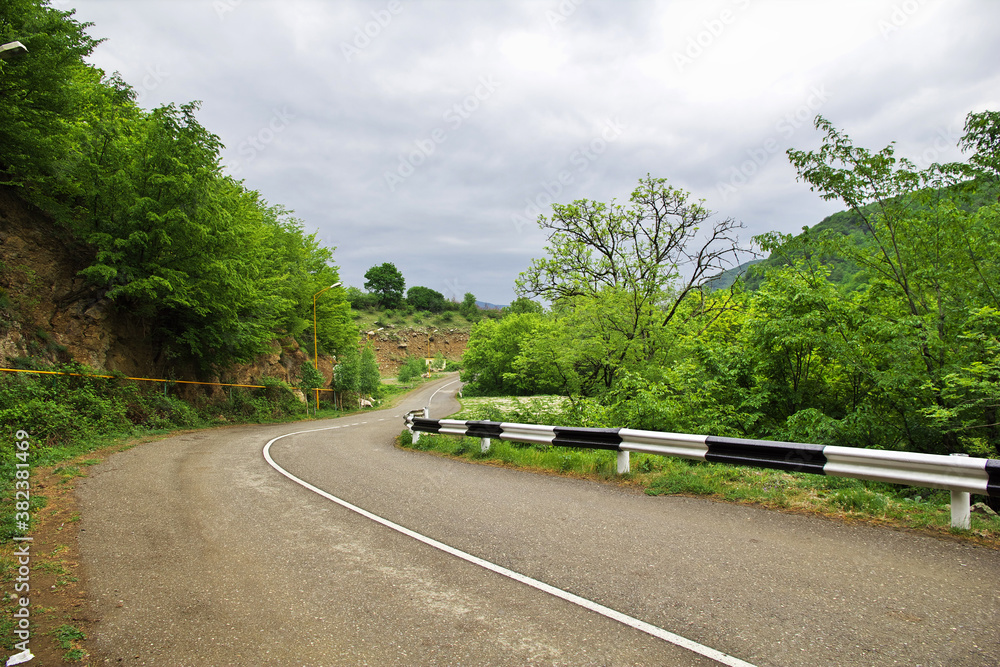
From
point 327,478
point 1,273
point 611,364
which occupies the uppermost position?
point 1,273

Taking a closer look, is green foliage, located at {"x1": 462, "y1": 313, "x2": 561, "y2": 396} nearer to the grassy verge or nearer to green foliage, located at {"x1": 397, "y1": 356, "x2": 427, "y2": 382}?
green foliage, located at {"x1": 397, "y1": 356, "x2": 427, "y2": 382}

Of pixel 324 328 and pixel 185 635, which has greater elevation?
pixel 324 328

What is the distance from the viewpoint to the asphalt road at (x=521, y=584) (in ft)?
10.3

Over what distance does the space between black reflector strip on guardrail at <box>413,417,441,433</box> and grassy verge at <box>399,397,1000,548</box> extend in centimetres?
193

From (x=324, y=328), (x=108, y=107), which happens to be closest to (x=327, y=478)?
(x=108, y=107)

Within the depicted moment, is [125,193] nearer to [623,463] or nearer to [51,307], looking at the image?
[51,307]

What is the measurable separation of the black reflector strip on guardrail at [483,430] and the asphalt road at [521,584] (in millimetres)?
3721

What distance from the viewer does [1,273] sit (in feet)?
45.7

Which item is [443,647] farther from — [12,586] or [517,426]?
[517,426]

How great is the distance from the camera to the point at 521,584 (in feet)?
13.5

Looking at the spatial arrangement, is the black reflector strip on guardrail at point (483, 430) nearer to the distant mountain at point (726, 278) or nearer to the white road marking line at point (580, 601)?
the white road marking line at point (580, 601)

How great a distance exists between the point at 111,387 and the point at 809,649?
1978cm

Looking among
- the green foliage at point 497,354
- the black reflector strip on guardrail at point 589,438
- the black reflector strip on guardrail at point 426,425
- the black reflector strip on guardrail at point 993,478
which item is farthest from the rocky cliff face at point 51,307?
the green foliage at point 497,354
